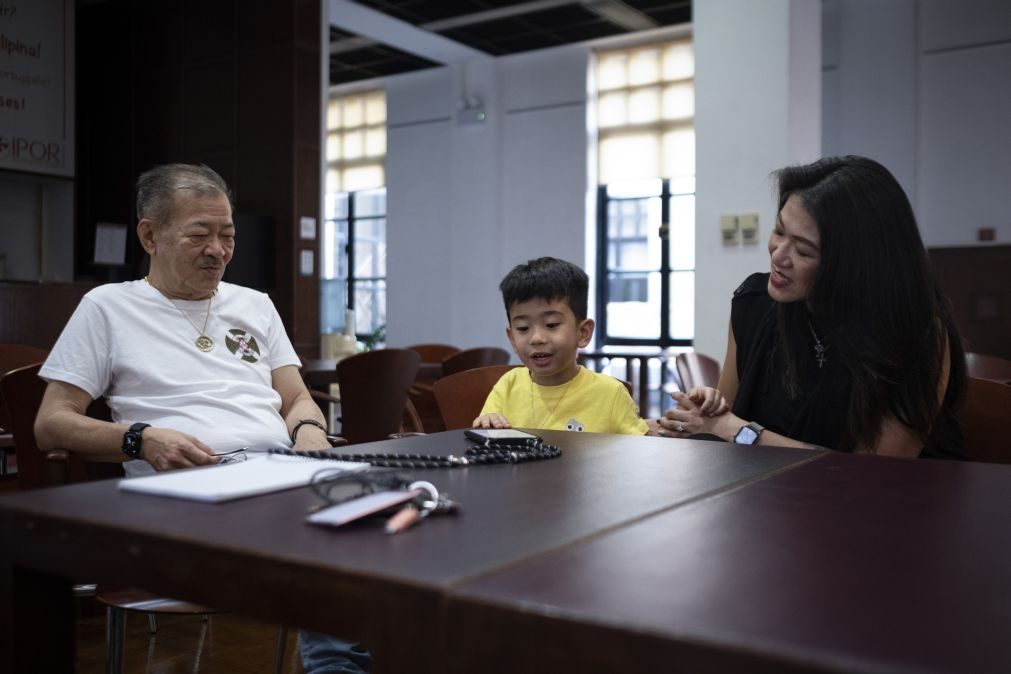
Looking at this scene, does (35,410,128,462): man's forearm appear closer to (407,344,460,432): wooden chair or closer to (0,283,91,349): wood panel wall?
(407,344,460,432): wooden chair

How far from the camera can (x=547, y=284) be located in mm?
2395

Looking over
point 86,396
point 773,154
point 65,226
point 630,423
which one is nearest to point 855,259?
point 630,423

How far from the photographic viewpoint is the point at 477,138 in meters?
10.3

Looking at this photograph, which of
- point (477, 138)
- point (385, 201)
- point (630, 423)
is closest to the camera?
point (630, 423)

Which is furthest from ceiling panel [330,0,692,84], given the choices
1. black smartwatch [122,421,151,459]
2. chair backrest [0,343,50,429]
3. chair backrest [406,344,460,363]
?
black smartwatch [122,421,151,459]

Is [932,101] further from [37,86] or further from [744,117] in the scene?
[37,86]

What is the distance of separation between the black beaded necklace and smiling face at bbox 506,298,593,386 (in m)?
0.82

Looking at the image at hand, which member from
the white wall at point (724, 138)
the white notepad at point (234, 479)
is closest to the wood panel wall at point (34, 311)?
the white wall at point (724, 138)

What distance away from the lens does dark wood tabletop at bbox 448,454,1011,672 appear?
0.58m

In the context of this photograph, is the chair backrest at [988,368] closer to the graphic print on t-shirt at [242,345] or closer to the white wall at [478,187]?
the graphic print on t-shirt at [242,345]

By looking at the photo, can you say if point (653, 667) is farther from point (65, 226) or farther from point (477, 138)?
point (477, 138)

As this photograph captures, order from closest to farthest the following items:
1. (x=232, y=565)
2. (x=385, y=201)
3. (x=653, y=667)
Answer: (x=653, y=667) → (x=232, y=565) → (x=385, y=201)

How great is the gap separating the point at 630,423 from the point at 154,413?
1.13 meters

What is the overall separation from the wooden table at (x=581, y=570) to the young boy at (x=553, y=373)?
3.55 feet
